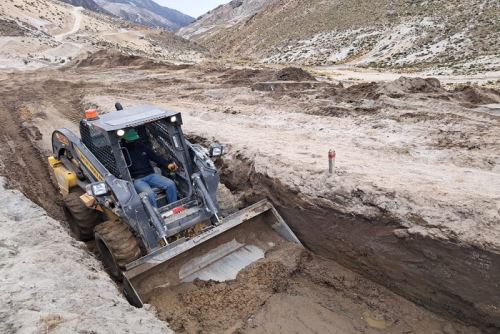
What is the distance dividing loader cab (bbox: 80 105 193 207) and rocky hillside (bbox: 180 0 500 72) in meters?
21.3

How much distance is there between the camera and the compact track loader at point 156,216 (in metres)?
6.29

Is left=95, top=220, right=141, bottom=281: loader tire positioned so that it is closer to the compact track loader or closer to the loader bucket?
the compact track loader

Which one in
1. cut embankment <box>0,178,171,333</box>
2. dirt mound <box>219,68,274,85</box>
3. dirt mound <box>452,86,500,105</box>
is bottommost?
cut embankment <box>0,178,171,333</box>

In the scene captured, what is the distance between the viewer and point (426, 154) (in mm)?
8586

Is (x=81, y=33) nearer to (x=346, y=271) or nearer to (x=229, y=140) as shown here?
(x=229, y=140)

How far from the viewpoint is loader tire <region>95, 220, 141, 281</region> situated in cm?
627

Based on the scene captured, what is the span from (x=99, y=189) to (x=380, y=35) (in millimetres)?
37437

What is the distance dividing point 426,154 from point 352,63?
92.9ft

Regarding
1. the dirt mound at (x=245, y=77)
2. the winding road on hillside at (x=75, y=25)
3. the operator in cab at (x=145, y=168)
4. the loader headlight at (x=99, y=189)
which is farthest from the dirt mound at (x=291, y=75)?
the winding road on hillside at (x=75, y=25)

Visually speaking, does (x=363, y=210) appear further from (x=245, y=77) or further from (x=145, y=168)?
(x=245, y=77)

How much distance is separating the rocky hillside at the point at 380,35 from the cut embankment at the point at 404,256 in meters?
20.2

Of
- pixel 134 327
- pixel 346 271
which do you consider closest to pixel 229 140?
pixel 346 271

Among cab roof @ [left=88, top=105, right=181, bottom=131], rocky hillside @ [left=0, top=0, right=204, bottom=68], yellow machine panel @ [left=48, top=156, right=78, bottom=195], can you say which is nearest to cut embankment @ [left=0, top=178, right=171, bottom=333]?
yellow machine panel @ [left=48, top=156, right=78, bottom=195]

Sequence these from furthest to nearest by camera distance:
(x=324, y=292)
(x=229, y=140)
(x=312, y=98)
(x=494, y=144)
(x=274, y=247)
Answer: (x=312, y=98), (x=229, y=140), (x=494, y=144), (x=274, y=247), (x=324, y=292)
